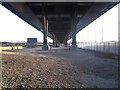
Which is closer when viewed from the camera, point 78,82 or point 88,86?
point 88,86

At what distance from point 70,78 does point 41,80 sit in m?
1.70

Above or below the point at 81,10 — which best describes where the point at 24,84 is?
below

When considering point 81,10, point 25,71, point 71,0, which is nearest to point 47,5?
point 71,0

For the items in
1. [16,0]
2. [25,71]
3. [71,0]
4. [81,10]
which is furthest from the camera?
[81,10]

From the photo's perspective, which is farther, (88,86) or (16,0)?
(16,0)

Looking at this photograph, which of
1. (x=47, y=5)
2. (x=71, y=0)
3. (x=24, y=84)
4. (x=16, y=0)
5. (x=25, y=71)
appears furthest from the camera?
(x=47, y=5)

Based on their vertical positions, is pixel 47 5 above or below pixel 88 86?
above

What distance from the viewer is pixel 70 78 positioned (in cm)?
1230

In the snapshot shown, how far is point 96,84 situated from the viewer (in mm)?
11352

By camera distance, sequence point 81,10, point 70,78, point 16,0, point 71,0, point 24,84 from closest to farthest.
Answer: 1. point 24,84
2. point 70,78
3. point 16,0
4. point 71,0
5. point 81,10

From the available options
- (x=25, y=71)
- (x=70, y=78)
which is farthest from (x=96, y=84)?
(x=25, y=71)

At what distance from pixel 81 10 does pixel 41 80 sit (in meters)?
46.5

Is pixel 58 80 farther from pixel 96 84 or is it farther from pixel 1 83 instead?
pixel 1 83

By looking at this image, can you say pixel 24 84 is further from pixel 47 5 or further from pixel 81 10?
pixel 81 10
